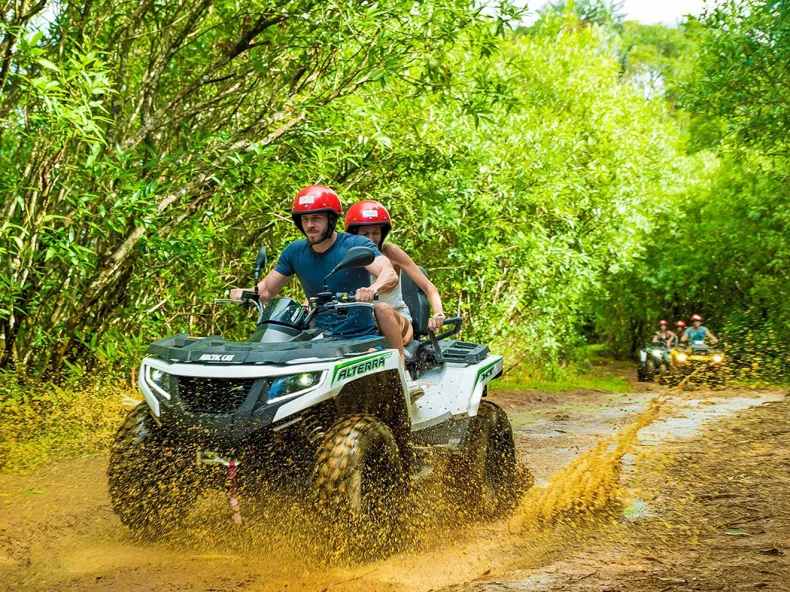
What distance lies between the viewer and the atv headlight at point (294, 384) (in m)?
4.46

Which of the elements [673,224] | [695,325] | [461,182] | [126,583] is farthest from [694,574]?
[673,224]

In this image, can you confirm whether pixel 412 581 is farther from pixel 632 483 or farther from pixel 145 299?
pixel 145 299

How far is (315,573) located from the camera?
4387 millimetres

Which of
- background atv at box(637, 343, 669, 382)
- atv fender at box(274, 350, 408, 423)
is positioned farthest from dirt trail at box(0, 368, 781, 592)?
background atv at box(637, 343, 669, 382)

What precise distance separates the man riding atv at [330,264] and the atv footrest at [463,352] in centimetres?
98

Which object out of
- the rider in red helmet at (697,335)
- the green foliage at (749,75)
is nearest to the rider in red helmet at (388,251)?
the green foliage at (749,75)

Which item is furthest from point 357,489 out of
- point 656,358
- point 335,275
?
point 656,358

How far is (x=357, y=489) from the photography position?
176 inches

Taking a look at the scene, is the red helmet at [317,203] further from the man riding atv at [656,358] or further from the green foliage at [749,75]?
the man riding atv at [656,358]

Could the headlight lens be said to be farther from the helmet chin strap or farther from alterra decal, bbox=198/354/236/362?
the helmet chin strap

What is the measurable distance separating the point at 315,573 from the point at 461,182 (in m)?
8.16

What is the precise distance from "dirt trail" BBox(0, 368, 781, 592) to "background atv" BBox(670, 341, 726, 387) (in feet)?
53.9

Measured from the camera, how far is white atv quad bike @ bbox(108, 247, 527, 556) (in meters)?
4.45

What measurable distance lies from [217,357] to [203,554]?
3.33 ft
